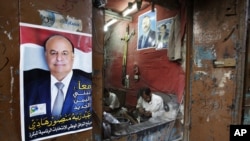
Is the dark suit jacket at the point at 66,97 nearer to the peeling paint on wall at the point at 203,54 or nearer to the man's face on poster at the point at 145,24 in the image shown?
the peeling paint on wall at the point at 203,54

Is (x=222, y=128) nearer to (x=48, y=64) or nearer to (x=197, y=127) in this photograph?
(x=197, y=127)

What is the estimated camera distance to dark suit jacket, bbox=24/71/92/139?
1445mm

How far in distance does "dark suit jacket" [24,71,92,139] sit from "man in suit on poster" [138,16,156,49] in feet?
8.03

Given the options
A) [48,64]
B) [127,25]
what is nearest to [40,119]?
[48,64]

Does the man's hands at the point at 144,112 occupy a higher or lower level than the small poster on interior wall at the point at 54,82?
lower

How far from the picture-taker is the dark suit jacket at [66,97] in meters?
1.45

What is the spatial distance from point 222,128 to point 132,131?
1.28m

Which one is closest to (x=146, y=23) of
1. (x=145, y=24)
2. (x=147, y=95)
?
(x=145, y=24)

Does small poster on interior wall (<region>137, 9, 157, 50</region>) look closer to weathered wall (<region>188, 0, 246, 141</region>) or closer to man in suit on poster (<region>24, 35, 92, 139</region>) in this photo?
weathered wall (<region>188, 0, 246, 141</region>)

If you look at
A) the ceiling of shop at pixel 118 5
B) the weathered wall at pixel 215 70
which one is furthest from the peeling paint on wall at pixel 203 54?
the ceiling of shop at pixel 118 5

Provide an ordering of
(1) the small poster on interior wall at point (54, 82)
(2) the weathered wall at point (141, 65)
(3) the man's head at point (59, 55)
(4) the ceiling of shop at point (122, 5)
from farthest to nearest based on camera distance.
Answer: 1. (2) the weathered wall at point (141, 65)
2. (4) the ceiling of shop at point (122, 5)
3. (3) the man's head at point (59, 55)
4. (1) the small poster on interior wall at point (54, 82)

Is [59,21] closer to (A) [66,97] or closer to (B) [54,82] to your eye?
(B) [54,82]

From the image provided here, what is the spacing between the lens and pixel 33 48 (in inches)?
56.7

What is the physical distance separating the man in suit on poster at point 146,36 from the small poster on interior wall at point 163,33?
20cm
